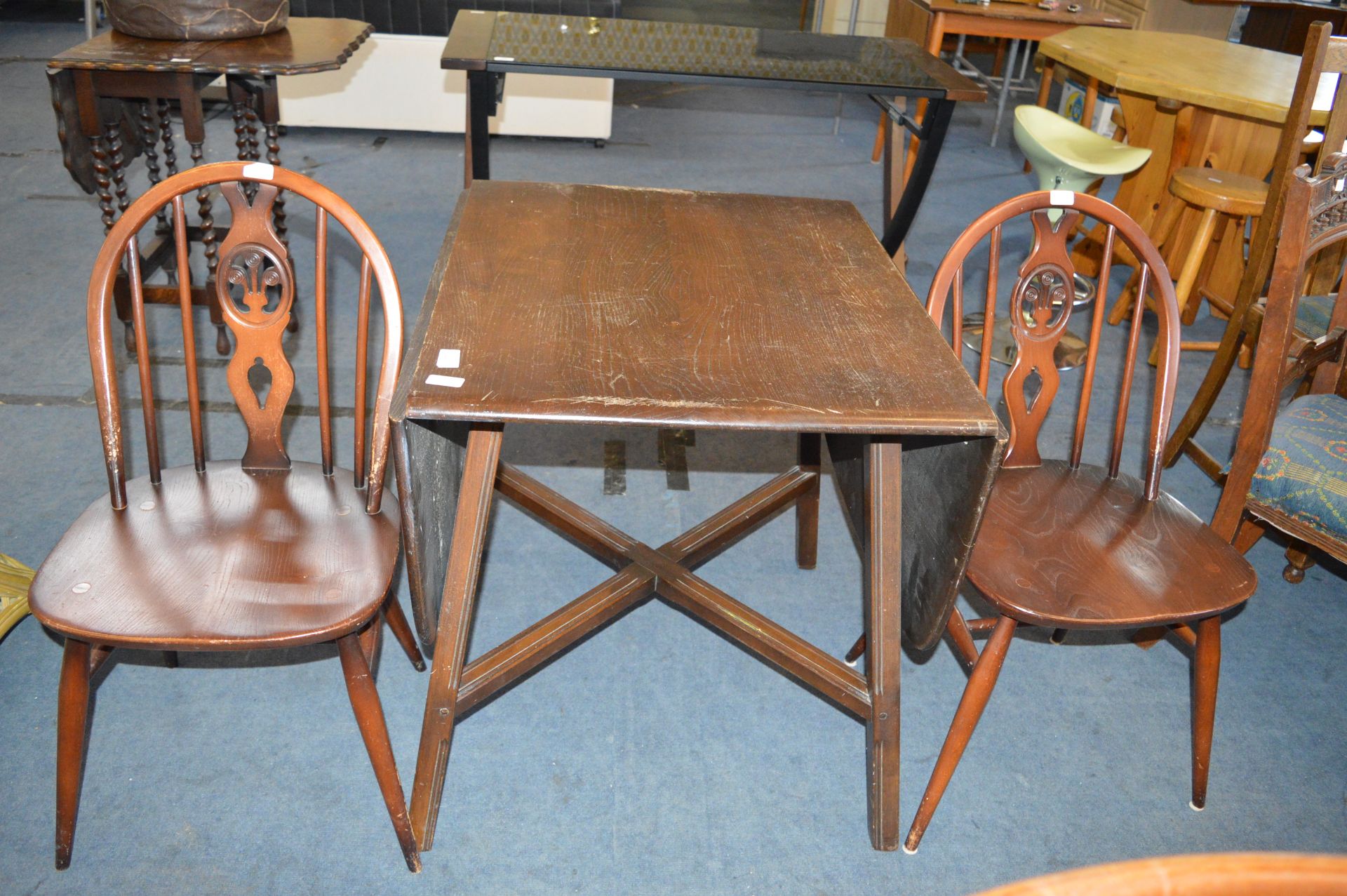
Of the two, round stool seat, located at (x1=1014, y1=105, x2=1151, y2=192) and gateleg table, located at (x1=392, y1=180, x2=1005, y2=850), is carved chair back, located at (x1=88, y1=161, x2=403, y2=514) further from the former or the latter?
round stool seat, located at (x1=1014, y1=105, x2=1151, y2=192)

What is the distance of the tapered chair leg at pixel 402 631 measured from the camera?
1657mm

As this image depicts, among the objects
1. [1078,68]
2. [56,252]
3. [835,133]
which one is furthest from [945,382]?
[835,133]

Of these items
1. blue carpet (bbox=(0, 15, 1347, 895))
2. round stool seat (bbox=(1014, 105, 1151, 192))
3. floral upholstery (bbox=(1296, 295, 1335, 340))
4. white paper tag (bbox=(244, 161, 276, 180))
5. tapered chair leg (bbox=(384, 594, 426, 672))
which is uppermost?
white paper tag (bbox=(244, 161, 276, 180))

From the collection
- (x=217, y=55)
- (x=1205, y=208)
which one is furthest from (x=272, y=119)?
(x=1205, y=208)

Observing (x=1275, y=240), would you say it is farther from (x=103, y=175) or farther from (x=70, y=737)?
(x=103, y=175)

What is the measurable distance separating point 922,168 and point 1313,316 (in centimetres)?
107

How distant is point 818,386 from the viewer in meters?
1.21

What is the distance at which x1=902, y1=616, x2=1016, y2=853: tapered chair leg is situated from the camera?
1.44 metres

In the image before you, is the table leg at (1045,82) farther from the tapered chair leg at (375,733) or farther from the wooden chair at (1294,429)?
the tapered chair leg at (375,733)

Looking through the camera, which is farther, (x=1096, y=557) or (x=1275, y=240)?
(x=1275, y=240)

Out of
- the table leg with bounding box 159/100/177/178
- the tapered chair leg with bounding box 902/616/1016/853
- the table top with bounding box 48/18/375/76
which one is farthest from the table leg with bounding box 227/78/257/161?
the tapered chair leg with bounding box 902/616/1016/853

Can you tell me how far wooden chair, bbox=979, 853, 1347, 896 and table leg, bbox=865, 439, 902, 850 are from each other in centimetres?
88

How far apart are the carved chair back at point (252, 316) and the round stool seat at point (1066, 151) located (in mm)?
2157

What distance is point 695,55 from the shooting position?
2656mm
